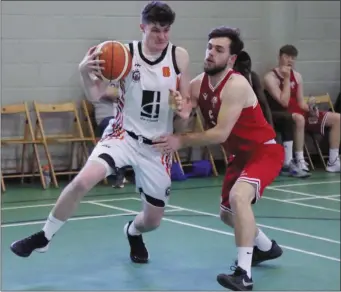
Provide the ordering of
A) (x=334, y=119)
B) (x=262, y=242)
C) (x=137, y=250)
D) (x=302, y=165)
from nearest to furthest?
(x=262, y=242) → (x=137, y=250) → (x=302, y=165) → (x=334, y=119)

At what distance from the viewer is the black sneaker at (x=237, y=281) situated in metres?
4.40

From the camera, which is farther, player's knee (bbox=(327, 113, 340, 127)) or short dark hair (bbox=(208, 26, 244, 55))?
player's knee (bbox=(327, 113, 340, 127))

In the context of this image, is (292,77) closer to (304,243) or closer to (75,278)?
(304,243)

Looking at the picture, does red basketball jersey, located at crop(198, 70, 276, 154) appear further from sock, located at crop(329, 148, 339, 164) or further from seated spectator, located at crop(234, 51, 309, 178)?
sock, located at crop(329, 148, 339, 164)

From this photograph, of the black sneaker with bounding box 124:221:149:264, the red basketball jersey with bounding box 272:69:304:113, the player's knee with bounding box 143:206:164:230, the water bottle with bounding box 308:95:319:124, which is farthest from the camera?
the water bottle with bounding box 308:95:319:124

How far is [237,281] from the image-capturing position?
4.43 meters

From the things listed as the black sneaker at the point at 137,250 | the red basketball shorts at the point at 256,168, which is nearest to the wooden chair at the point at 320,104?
the black sneaker at the point at 137,250

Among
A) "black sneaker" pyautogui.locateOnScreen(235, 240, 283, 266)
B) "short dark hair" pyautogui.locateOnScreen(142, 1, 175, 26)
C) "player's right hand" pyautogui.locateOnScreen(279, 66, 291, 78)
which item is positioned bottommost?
"black sneaker" pyautogui.locateOnScreen(235, 240, 283, 266)

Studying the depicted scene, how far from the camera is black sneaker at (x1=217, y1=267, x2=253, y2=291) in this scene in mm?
4402

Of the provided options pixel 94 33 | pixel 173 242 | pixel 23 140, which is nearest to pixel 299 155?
pixel 94 33

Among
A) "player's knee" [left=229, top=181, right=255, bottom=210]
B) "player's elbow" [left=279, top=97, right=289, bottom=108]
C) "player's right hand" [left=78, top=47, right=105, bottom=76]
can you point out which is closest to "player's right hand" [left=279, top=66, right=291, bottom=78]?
"player's elbow" [left=279, top=97, right=289, bottom=108]

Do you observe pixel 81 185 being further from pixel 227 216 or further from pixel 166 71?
pixel 227 216

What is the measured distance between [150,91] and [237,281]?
4.24 ft

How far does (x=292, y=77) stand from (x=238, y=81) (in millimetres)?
5857
